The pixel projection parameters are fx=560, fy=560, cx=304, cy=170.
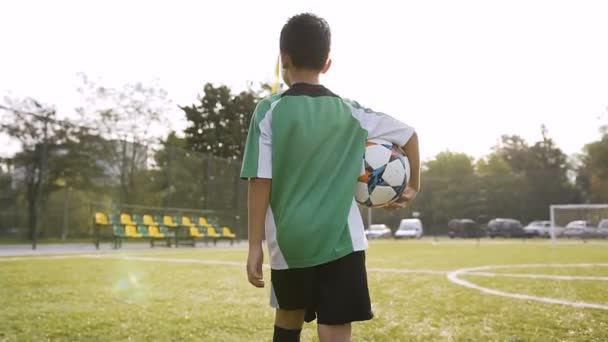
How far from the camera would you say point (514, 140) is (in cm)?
6944

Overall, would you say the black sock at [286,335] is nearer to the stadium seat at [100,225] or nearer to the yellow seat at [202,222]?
the stadium seat at [100,225]

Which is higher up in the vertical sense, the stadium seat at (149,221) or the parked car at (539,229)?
the stadium seat at (149,221)

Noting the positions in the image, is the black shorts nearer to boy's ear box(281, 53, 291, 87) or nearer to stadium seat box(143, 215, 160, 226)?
boy's ear box(281, 53, 291, 87)

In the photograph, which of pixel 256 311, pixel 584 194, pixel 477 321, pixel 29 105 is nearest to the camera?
pixel 477 321

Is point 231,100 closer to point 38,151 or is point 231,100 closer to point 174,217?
point 174,217

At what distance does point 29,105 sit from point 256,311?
2204 centimetres

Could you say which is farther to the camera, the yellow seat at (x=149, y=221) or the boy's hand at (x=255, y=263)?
the yellow seat at (x=149, y=221)

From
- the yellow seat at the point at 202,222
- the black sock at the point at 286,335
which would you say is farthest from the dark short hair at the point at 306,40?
the yellow seat at the point at 202,222

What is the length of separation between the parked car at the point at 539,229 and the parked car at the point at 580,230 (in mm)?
10121

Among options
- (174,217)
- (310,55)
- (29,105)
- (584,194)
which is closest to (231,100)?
(29,105)

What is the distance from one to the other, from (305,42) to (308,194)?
54 cm

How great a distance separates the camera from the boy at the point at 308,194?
1870 mm

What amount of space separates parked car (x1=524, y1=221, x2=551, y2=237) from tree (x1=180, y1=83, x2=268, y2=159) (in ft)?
62.3

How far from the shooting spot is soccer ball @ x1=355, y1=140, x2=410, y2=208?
209cm
